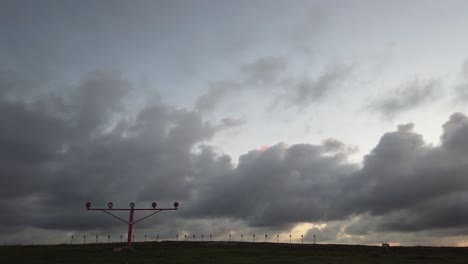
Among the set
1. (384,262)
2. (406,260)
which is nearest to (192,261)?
(384,262)

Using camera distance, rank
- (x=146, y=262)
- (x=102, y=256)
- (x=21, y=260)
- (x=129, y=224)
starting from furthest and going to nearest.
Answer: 1. (x=129, y=224)
2. (x=102, y=256)
3. (x=21, y=260)
4. (x=146, y=262)

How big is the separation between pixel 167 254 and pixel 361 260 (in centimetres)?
3461

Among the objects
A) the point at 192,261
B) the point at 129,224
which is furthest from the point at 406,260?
the point at 129,224

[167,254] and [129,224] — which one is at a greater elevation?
[129,224]

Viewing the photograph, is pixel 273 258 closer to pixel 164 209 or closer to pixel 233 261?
pixel 233 261

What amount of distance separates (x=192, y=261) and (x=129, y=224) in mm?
24438

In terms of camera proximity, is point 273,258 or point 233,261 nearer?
point 233,261

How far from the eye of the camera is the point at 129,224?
83.8m

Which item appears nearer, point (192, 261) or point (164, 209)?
point (192, 261)

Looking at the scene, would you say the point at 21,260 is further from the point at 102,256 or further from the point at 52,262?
the point at 102,256

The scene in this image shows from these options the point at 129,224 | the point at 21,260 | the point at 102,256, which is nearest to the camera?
the point at 21,260

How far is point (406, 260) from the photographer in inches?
2820

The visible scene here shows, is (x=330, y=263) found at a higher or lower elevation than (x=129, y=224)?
lower

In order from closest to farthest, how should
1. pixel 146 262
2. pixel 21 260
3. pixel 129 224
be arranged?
1. pixel 146 262
2. pixel 21 260
3. pixel 129 224
